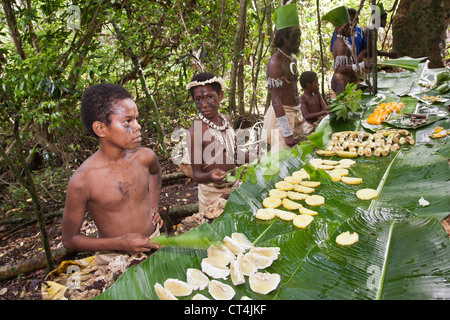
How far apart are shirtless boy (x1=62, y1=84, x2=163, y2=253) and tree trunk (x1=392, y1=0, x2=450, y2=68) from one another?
186 inches

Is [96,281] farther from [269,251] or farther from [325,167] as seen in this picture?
[325,167]

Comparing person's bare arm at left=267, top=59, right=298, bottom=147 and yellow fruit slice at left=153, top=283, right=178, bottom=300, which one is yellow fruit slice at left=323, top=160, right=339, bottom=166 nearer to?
person's bare arm at left=267, top=59, right=298, bottom=147

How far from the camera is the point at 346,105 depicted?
2.90m

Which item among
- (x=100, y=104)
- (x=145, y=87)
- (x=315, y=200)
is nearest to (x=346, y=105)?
(x=315, y=200)

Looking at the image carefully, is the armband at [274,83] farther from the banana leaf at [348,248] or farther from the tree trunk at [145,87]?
the tree trunk at [145,87]

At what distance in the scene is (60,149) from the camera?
16.5 feet

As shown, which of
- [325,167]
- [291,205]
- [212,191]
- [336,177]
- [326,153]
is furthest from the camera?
[212,191]

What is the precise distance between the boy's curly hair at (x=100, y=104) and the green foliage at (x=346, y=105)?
1.96m

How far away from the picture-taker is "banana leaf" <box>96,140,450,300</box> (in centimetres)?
111

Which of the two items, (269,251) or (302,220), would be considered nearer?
(269,251)

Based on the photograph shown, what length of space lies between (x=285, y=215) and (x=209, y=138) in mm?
1028

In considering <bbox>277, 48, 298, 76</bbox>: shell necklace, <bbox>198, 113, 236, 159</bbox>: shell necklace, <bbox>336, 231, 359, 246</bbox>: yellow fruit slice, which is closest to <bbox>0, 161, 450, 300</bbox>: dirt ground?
<bbox>198, 113, 236, 159</bbox>: shell necklace

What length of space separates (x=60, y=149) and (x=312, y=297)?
494 cm
